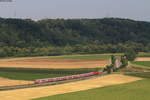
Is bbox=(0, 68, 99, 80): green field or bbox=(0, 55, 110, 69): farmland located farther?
bbox=(0, 55, 110, 69): farmland

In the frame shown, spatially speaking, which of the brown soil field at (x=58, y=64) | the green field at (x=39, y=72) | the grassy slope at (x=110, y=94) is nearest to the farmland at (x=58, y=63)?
the brown soil field at (x=58, y=64)

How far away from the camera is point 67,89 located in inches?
1652

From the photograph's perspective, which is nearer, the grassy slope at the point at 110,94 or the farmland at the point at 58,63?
the grassy slope at the point at 110,94

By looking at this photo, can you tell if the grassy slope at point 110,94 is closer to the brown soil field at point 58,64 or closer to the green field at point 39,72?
the green field at point 39,72

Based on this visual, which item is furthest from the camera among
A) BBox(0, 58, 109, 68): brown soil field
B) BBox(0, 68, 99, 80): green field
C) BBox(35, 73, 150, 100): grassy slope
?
BBox(0, 58, 109, 68): brown soil field

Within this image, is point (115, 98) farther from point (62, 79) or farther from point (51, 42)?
point (51, 42)

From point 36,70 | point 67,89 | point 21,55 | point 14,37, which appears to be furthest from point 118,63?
point 14,37

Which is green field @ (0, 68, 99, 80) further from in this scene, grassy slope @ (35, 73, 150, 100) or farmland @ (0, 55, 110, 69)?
grassy slope @ (35, 73, 150, 100)

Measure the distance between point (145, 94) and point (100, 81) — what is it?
14.5 m

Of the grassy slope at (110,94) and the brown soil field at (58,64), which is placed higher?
the grassy slope at (110,94)

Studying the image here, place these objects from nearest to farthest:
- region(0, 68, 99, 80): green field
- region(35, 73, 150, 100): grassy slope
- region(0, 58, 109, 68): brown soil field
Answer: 1. region(35, 73, 150, 100): grassy slope
2. region(0, 68, 99, 80): green field
3. region(0, 58, 109, 68): brown soil field

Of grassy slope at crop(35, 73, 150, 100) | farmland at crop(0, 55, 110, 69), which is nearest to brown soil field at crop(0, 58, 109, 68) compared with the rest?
farmland at crop(0, 55, 110, 69)

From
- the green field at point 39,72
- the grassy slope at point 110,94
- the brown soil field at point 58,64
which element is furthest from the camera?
the brown soil field at point 58,64

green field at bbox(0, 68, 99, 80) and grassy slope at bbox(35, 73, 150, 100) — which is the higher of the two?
grassy slope at bbox(35, 73, 150, 100)
